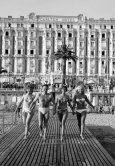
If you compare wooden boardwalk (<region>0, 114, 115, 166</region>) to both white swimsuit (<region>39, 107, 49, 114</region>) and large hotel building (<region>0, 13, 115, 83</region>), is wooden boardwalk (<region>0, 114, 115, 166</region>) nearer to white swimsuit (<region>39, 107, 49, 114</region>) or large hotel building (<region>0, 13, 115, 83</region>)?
white swimsuit (<region>39, 107, 49, 114</region>)

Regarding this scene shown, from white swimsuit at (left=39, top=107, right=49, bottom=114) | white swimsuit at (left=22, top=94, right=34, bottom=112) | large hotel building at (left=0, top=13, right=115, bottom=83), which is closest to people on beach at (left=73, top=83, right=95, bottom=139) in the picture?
white swimsuit at (left=39, top=107, right=49, bottom=114)

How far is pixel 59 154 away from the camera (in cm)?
905

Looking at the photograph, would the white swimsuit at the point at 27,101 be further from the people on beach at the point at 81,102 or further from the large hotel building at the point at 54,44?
the large hotel building at the point at 54,44

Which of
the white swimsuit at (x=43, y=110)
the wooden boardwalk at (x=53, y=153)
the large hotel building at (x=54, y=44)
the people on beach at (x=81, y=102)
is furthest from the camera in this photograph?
the large hotel building at (x=54, y=44)

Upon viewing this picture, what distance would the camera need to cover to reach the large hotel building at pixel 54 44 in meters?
97.5

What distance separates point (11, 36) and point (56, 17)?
13.8 metres

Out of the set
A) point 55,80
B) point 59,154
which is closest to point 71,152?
point 59,154

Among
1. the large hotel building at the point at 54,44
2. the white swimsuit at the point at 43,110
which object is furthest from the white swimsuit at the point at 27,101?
the large hotel building at the point at 54,44

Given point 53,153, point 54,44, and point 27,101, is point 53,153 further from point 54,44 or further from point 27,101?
point 54,44

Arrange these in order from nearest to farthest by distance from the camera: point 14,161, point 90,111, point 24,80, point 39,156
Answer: point 14,161 < point 39,156 < point 90,111 < point 24,80

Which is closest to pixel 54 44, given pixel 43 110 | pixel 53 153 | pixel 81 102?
pixel 81 102

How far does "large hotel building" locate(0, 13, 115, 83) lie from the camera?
9750 cm

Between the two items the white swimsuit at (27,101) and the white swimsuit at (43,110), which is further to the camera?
the white swimsuit at (27,101)

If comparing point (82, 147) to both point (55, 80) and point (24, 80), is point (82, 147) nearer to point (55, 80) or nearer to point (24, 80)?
point (55, 80)
